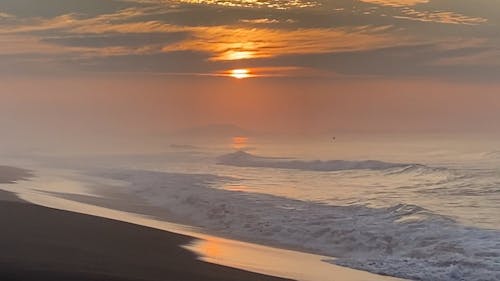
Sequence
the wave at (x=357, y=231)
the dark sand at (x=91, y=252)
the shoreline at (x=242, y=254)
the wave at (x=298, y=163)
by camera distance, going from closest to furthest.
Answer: the dark sand at (x=91, y=252) → the shoreline at (x=242, y=254) → the wave at (x=357, y=231) → the wave at (x=298, y=163)

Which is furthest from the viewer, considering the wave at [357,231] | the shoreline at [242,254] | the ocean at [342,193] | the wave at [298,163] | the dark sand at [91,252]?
the wave at [298,163]

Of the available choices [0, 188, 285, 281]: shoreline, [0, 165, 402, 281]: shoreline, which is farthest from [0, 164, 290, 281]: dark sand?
[0, 165, 402, 281]: shoreline

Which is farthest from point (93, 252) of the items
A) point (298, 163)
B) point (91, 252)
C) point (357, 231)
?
point (298, 163)

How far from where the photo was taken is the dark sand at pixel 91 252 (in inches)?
109

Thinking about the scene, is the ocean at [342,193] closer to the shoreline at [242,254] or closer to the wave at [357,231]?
the wave at [357,231]

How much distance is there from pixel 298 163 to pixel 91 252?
5.13 m

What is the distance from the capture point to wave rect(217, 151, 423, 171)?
7.79 meters

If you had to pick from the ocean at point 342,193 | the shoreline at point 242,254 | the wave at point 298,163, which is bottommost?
A: the wave at point 298,163

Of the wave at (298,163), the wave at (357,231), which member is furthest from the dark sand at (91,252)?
the wave at (298,163)

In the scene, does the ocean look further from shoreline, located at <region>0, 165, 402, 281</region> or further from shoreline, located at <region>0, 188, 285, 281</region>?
shoreline, located at <region>0, 188, 285, 281</region>

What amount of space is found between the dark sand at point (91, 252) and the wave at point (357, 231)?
25.7 inches

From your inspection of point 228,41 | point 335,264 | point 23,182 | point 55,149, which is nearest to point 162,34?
point 228,41

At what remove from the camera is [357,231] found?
Answer: 4039 mm

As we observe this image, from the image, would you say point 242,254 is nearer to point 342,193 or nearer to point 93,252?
point 93,252
